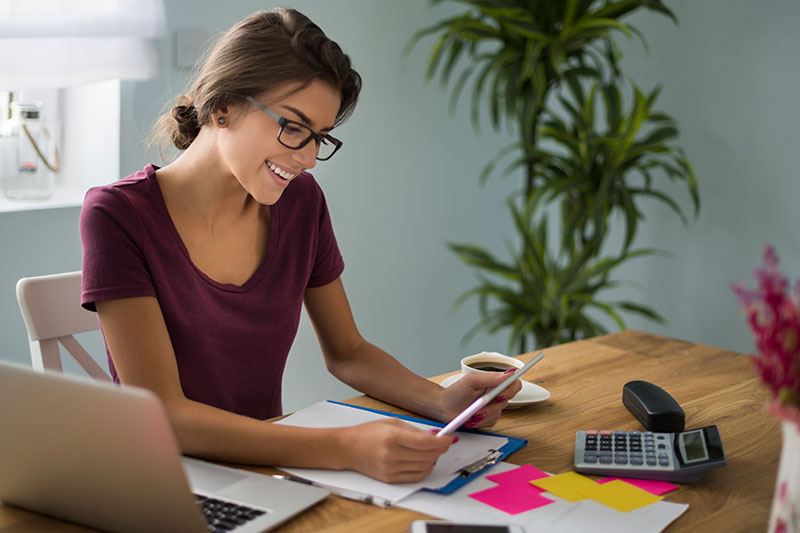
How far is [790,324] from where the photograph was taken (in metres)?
0.69

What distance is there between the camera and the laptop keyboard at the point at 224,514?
2.99 feet

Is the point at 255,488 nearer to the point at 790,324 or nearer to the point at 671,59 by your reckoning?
the point at 790,324

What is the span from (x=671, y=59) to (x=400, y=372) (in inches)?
77.6

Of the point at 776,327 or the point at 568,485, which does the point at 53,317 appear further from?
the point at 776,327

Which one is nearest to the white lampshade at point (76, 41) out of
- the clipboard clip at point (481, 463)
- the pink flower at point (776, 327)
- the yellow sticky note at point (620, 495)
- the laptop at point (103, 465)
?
the laptop at point (103, 465)

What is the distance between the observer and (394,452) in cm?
104

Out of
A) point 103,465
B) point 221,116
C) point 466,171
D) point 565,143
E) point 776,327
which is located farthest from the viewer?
point 466,171

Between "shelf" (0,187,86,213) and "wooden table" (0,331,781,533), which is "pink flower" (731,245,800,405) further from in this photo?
"shelf" (0,187,86,213)

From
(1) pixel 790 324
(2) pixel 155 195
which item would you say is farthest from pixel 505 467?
(2) pixel 155 195

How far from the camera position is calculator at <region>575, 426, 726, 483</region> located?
1087 millimetres

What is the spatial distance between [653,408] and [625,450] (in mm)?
154

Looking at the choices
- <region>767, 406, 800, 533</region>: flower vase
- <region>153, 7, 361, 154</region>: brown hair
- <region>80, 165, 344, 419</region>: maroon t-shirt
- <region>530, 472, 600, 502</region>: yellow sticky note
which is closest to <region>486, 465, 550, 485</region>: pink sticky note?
<region>530, 472, 600, 502</region>: yellow sticky note

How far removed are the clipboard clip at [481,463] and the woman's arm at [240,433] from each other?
5cm

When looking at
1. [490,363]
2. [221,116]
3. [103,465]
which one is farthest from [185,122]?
[103,465]
